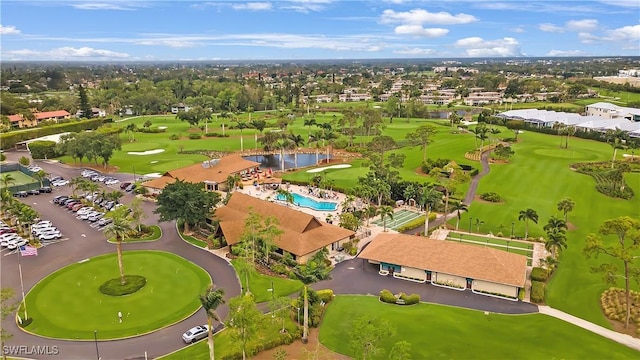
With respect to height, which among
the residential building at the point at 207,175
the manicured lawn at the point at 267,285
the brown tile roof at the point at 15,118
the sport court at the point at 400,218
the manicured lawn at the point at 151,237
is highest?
the brown tile roof at the point at 15,118

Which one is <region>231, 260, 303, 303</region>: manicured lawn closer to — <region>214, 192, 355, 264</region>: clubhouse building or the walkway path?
<region>214, 192, 355, 264</region>: clubhouse building

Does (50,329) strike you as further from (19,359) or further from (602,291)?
(602,291)

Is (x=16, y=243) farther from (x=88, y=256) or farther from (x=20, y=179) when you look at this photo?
(x=20, y=179)

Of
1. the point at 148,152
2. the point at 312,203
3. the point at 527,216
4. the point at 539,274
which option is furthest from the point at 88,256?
the point at 148,152

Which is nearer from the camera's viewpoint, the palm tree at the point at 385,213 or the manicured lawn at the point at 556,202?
the manicured lawn at the point at 556,202

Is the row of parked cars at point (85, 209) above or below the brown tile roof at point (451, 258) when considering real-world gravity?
below

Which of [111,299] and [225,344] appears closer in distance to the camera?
[225,344]

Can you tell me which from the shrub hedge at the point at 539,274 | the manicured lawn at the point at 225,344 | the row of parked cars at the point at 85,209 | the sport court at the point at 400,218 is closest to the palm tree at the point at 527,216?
the shrub hedge at the point at 539,274

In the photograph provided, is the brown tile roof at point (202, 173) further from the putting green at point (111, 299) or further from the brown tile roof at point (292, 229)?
the putting green at point (111, 299)
